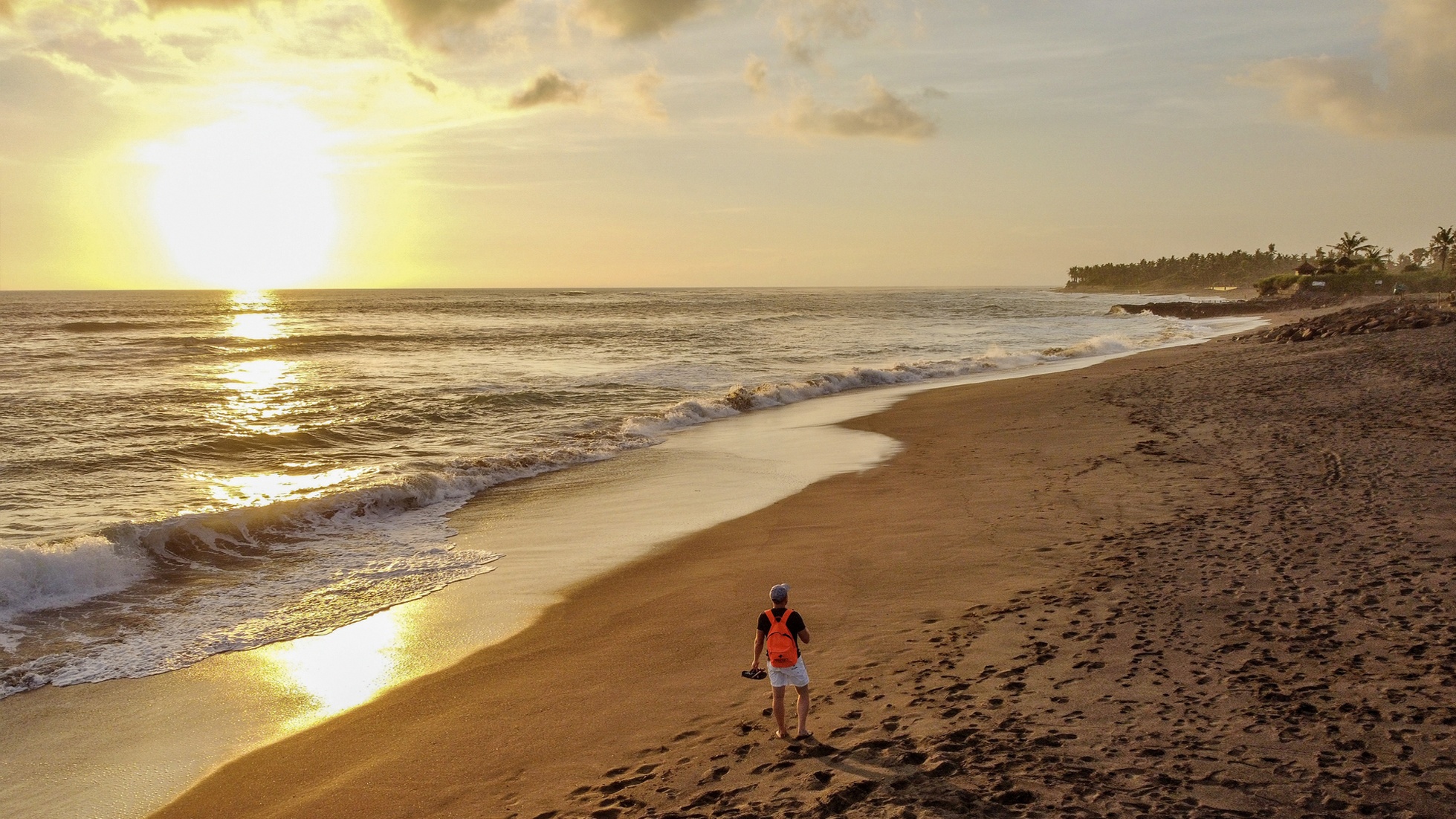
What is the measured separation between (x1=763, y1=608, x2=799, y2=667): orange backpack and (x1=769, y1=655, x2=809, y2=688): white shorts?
25mm

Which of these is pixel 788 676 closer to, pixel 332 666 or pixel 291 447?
pixel 332 666

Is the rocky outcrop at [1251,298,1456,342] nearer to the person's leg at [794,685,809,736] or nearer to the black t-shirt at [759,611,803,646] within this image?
the black t-shirt at [759,611,803,646]

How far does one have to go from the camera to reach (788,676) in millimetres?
5918

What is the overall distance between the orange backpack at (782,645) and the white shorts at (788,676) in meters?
0.02

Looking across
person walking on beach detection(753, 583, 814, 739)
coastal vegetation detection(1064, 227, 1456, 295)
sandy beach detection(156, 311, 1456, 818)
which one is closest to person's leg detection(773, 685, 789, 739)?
person walking on beach detection(753, 583, 814, 739)

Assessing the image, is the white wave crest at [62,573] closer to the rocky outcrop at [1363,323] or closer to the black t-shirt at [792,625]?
the black t-shirt at [792,625]

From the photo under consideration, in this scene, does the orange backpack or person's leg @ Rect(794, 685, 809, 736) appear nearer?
person's leg @ Rect(794, 685, 809, 736)

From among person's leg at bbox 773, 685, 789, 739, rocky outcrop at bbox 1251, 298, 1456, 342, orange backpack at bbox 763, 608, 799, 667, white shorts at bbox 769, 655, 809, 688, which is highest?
rocky outcrop at bbox 1251, 298, 1456, 342

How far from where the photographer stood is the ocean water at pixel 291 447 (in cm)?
991

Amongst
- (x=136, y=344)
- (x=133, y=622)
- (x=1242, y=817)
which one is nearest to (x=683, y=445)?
(x=133, y=622)

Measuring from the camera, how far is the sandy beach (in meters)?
5.02

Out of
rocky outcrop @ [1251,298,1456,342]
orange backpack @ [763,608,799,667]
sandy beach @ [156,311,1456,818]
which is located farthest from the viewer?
rocky outcrop @ [1251,298,1456,342]

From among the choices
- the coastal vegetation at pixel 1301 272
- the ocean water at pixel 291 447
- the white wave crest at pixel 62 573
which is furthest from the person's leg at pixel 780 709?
the coastal vegetation at pixel 1301 272

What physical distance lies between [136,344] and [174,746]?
50772mm
